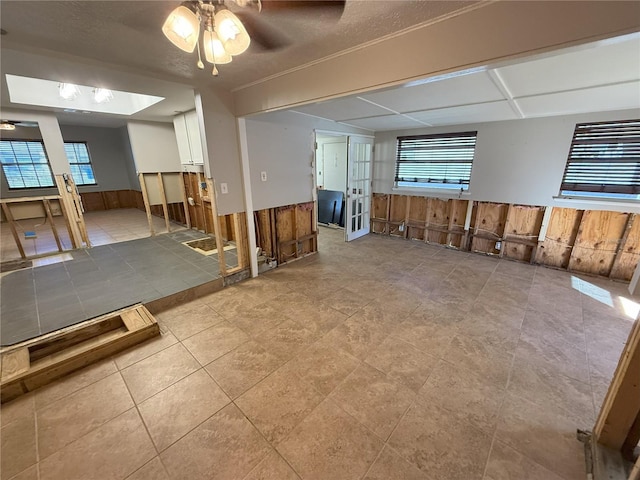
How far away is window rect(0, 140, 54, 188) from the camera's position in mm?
6434

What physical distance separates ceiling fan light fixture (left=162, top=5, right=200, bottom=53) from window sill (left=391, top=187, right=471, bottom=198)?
460 cm

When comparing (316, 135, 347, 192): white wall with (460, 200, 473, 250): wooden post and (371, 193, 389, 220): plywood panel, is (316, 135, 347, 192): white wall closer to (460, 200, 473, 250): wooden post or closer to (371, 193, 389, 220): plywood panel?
(371, 193, 389, 220): plywood panel

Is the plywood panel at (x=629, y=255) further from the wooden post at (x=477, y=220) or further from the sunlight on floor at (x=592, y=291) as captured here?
the wooden post at (x=477, y=220)

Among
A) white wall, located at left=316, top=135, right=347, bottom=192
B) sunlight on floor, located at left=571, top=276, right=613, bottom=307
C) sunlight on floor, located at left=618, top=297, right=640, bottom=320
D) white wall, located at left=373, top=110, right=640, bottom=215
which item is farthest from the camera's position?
white wall, located at left=316, top=135, right=347, bottom=192

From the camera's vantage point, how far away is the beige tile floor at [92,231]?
4.29m

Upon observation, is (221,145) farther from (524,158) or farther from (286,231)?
(524,158)

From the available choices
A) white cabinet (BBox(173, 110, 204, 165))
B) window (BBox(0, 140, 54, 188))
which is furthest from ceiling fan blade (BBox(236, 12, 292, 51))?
window (BBox(0, 140, 54, 188))

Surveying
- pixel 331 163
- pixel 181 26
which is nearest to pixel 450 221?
pixel 331 163

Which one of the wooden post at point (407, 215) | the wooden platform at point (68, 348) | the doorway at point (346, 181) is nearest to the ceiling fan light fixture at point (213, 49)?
the wooden platform at point (68, 348)

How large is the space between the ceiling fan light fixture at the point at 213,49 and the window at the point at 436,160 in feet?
14.3

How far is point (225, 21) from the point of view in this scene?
117 centimetres

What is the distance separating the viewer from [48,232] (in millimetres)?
5348

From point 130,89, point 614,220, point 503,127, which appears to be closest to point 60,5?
point 130,89

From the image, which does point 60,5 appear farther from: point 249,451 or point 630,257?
point 630,257
